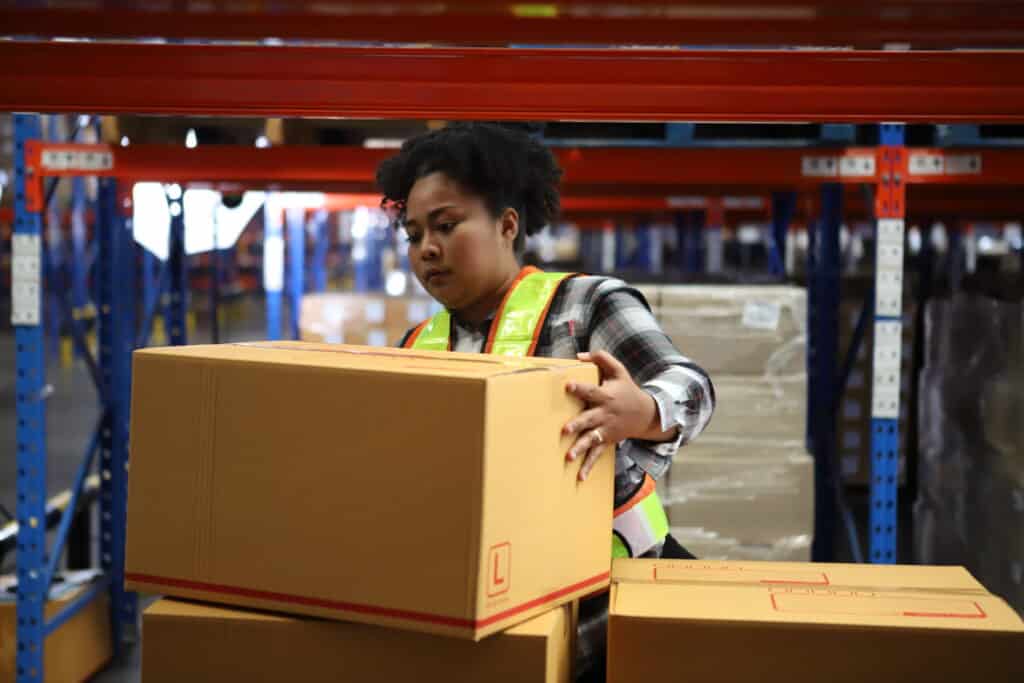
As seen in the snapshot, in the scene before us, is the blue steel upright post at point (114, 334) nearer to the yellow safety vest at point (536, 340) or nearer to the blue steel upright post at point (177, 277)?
the blue steel upright post at point (177, 277)

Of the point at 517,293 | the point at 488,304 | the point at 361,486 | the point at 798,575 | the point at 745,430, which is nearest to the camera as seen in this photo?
the point at 361,486

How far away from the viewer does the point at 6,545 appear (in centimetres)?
577

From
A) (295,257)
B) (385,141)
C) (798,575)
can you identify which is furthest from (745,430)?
(295,257)

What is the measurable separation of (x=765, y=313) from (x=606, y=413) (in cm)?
339

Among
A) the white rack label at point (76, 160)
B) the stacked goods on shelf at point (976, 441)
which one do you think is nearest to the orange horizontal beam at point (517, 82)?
the white rack label at point (76, 160)

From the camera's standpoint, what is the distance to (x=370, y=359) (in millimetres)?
1880

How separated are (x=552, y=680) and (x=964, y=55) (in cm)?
130

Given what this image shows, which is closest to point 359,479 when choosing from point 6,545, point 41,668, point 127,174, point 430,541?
point 430,541

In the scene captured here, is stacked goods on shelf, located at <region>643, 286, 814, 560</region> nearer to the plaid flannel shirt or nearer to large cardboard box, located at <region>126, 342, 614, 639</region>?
the plaid flannel shirt

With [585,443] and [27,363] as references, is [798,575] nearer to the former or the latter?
[585,443]

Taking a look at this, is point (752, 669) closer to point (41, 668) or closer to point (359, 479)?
point (359, 479)

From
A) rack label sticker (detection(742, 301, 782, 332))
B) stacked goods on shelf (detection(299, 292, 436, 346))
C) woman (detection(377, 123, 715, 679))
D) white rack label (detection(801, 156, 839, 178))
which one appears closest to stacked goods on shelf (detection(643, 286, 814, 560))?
rack label sticker (detection(742, 301, 782, 332))

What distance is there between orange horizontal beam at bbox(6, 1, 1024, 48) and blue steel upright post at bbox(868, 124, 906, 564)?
7.47ft

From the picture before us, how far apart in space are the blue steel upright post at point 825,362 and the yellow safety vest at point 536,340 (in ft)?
11.5
